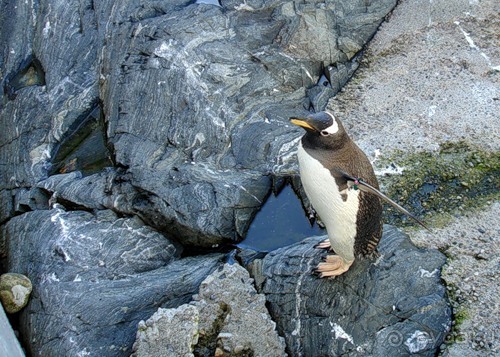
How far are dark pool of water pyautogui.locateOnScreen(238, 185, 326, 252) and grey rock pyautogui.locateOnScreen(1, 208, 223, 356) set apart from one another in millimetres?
461

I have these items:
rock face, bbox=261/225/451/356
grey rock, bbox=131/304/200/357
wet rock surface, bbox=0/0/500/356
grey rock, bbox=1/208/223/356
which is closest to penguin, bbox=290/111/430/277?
rock face, bbox=261/225/451/356

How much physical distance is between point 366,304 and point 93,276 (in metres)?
2.35

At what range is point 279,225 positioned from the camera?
6.45 m

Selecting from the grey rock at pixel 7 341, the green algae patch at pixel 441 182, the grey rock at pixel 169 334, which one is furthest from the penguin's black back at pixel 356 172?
the grey rock at pixel 7 341

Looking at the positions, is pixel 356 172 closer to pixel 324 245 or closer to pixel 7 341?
pixel 324 245

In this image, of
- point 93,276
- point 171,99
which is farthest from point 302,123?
point 171,99

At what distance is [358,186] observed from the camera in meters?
4.85

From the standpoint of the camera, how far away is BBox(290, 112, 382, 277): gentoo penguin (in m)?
4.89

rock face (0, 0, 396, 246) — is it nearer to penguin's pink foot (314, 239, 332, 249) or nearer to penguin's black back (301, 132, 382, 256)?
penguin's pink foot (314, 239, 332, 249)

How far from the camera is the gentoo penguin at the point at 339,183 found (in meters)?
4.89

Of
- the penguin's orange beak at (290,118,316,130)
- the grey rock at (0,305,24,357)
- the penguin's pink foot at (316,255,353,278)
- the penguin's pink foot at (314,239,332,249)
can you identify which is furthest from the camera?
the penguin's pink foot at (314,239,332,249)

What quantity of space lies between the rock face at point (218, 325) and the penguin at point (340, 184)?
0.85m

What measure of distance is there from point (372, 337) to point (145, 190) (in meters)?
2.56

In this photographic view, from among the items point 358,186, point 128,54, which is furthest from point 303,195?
point 128,54
